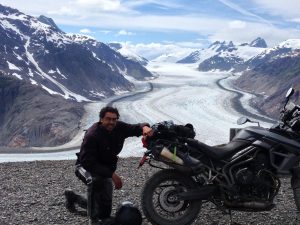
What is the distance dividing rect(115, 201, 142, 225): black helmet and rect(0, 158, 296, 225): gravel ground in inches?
20.9

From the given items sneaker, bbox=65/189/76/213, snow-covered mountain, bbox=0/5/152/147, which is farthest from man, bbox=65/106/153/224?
snow-covered mountain, bbox=0/5/152/147

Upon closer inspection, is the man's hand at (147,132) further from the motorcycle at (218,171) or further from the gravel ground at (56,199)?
the gravel ground at (56,199)

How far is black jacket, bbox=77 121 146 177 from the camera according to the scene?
7070mm

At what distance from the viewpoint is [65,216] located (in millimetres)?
8188

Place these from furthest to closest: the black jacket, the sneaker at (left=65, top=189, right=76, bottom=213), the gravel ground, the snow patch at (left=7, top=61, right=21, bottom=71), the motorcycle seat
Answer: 1. the snow patch at (left=7, top=61, right=21, bottom=71)
2. the sneaker at (left=65, top=189, right=76, bottom=213)
3. the gravel ground
4. the motorcycle seat
5. the black jacket

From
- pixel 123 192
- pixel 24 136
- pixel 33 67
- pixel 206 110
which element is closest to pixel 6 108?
pixel 24 136

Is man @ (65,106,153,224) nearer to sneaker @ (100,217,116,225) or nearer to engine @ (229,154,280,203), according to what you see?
sneaker @ (100,217,116,225)

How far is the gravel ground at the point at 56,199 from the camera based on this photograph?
8062 millimetres

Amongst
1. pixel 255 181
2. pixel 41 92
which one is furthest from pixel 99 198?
pixel 41 92

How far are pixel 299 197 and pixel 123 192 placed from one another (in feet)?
13.0

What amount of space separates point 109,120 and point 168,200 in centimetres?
157

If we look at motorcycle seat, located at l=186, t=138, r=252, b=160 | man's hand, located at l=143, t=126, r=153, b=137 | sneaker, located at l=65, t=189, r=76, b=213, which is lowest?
sneaker, located at l=65, t=189, r=76, b=213

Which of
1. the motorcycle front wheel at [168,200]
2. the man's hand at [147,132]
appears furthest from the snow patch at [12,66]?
the motorcycle front wheel at [168,200]

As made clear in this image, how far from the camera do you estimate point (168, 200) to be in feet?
24.1
